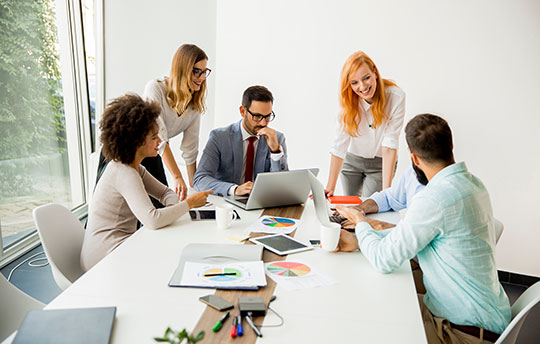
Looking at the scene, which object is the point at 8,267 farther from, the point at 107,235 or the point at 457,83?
the point at 457,83

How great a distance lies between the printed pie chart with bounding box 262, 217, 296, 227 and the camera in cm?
196

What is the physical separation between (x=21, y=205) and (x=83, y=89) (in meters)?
1.47

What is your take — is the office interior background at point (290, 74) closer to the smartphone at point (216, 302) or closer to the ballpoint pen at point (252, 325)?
the smartphone at point (216, 302)

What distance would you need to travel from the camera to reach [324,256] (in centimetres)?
161

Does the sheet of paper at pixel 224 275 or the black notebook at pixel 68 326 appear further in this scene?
the sheet of paper at pixel 224 275

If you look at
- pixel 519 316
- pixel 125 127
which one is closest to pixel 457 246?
pixel 519 316

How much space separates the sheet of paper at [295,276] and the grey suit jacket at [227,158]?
117cm

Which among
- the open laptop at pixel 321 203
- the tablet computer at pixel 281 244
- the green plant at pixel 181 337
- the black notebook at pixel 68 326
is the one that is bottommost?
the tablet computer at pixel 281 244

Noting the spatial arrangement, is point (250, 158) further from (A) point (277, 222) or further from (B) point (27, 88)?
(B) point (27, 88)

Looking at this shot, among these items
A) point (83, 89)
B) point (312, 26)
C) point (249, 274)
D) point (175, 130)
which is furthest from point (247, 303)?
point (83, 89)

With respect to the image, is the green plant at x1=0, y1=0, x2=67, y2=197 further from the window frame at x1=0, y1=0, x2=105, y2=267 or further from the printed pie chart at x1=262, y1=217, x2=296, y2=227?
the printed pie chart at x1=262, y1=217, x2=296, y2=227

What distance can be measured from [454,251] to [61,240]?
5.14 ft

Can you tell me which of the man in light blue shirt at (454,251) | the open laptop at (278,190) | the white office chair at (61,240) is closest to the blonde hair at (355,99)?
the open laptop at (278,190)

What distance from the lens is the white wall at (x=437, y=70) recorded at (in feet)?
10.6
